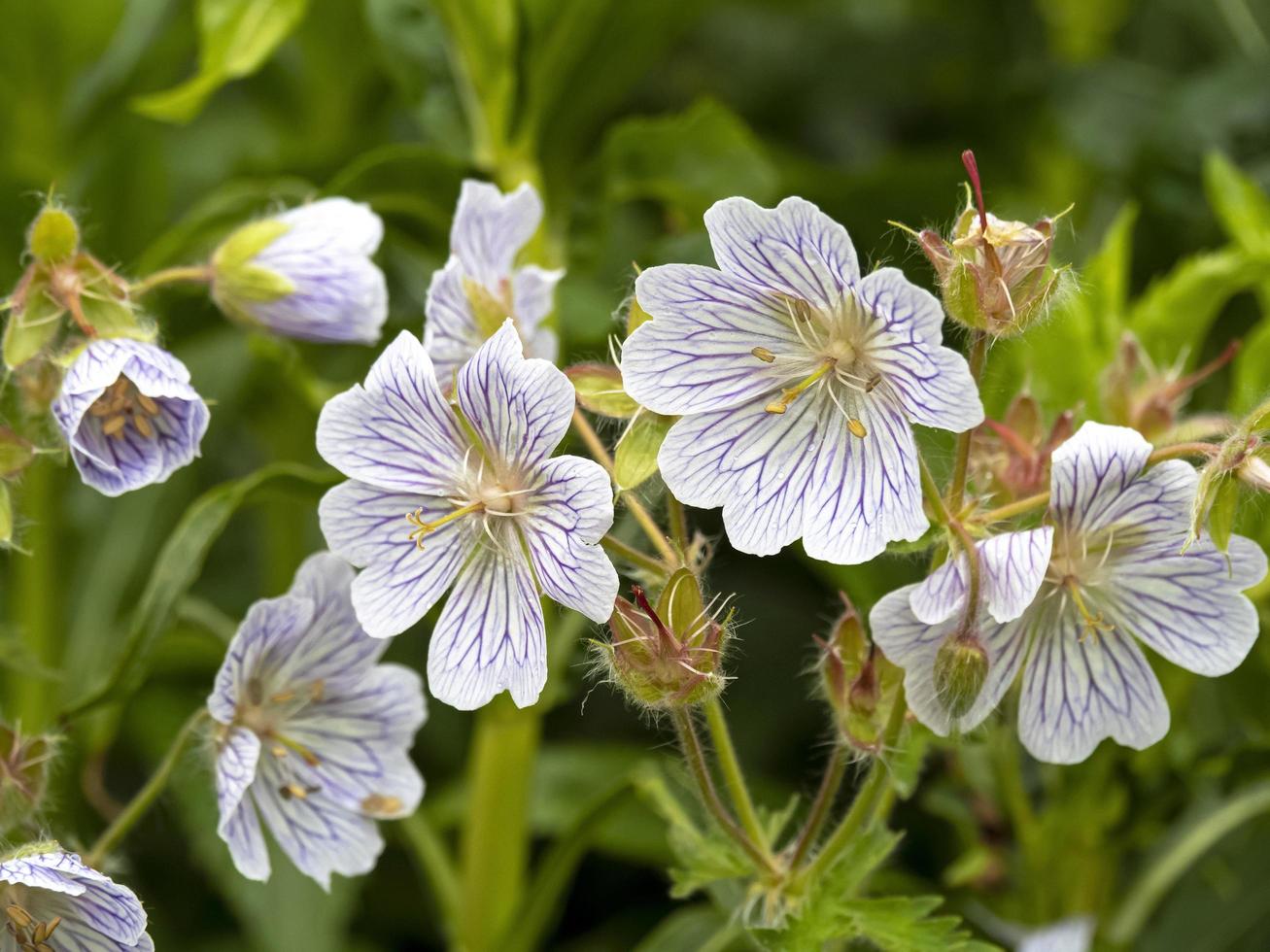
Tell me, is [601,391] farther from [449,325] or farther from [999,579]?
[999,579]

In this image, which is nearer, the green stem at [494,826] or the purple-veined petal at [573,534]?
the purple-veined petal at [573,534]

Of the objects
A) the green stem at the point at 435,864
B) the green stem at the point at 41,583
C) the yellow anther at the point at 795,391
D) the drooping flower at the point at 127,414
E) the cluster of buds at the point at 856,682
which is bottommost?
the green stem at the point at 435,864

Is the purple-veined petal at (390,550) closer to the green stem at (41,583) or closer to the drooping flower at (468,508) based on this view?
the drooping flower at (468,508)

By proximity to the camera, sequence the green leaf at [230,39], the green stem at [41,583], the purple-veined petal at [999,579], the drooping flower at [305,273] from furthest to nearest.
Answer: the green stem at [41,583] < the green leaf at [230,39] < the drooping flower at [305,273] < the purple-veined petal at [999,579]

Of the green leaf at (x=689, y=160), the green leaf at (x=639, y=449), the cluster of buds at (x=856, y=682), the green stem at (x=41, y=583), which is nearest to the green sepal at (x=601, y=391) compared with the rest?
the green leaf at (x=639, y=449)

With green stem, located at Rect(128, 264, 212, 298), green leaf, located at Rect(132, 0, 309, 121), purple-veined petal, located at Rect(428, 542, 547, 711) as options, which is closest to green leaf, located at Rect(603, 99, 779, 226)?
green leaf, located at Rect(132, 0, 309, 121)

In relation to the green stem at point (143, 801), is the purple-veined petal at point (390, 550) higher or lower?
higher

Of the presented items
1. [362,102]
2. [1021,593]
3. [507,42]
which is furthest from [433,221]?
[1021,593]

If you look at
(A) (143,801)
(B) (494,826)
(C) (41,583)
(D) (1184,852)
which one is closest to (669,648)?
(A) (143,801)
